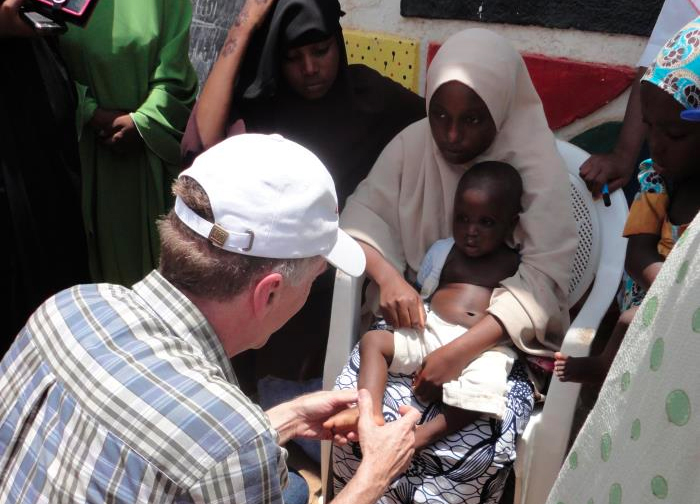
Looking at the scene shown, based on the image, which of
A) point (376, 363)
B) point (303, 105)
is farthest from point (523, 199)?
point (303, 105)

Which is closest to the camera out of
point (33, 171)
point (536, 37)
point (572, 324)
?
point (572, 324)

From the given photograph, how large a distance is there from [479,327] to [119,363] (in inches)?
54.2

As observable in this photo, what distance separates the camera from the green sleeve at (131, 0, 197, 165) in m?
3.17

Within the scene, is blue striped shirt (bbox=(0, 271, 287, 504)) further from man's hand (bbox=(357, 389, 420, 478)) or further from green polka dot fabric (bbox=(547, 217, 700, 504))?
green polka dot fabric (bbox=(547, 217, 700, 504))

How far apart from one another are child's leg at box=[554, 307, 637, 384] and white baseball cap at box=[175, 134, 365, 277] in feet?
3.35

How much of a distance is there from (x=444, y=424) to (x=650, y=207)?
90 centimetres

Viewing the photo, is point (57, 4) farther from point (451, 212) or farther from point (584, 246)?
point (584, 246)

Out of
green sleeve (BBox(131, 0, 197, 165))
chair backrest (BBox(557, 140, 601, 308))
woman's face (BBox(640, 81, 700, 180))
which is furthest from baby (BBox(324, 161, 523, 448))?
green sleeve (BBox(131, 0, 197, 165))

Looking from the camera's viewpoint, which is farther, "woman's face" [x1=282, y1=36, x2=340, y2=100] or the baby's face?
"woman's face" [x1=282, y1=36, x2=340, y2=100]

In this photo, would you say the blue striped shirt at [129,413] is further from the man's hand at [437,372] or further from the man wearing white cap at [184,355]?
the man's hand at [437,372]

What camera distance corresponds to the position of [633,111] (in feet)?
9.23

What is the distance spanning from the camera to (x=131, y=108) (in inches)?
127

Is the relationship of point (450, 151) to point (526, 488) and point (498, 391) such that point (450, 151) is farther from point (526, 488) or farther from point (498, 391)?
point (526, 488)

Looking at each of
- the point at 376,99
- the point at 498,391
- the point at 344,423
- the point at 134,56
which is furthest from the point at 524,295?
the point at 134,56
